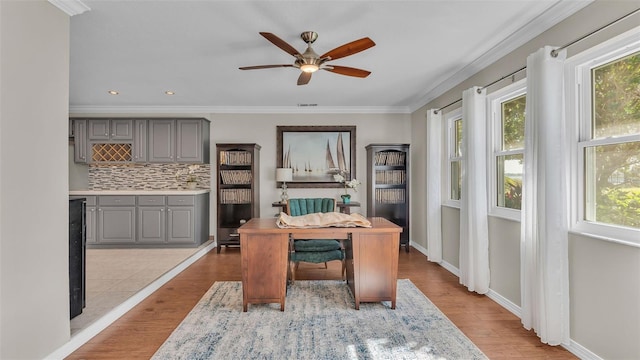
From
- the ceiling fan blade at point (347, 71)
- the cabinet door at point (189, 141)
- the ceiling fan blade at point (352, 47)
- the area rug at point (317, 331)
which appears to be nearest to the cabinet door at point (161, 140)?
the cabinet door at point (189, 141)

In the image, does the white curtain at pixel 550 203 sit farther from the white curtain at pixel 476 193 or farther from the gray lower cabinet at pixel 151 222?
the gray lower cabinet at pixel 151 222

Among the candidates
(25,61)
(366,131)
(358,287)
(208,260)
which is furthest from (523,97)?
(208,260)

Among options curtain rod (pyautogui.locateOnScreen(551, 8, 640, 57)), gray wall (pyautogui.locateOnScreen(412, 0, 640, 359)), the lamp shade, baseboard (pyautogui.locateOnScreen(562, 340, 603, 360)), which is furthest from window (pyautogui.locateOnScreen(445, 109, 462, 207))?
the lamp shade

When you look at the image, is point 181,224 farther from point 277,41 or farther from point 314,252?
point 277,41

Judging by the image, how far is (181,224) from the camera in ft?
17.2

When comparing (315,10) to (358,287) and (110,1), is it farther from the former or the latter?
(358,287)

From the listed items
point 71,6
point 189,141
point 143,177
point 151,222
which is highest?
point 71,6

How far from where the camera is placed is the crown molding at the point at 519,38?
225 cm

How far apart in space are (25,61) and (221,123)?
12.6ft

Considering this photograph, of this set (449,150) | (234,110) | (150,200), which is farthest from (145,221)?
(449,150)

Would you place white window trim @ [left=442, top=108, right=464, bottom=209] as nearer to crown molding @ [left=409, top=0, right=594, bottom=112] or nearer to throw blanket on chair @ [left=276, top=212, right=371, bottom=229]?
crown molding @ [left=409, top=0, right=594, bottom=112]

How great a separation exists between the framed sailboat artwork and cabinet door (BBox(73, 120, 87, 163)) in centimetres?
313

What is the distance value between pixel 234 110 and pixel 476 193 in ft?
13.2

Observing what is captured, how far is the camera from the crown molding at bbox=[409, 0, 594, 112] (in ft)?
7.38
